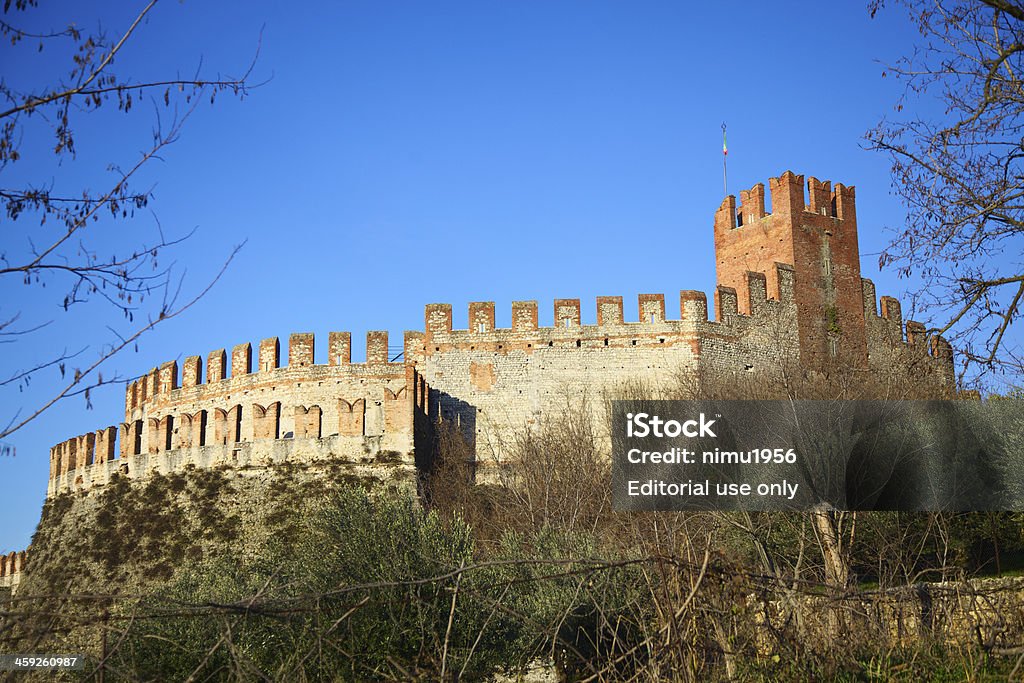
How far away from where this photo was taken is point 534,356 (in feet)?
93.6

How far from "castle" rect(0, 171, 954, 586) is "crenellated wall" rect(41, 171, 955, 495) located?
0.13ft

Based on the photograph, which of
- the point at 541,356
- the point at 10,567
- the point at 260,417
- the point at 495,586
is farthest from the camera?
the point at 10,567

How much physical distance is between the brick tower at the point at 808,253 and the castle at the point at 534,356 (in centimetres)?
4

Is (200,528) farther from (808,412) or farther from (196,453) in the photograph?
(808,412)

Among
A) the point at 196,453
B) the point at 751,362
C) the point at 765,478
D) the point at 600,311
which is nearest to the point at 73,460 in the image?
the point at 196,453

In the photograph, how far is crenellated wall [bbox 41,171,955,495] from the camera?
26953mm

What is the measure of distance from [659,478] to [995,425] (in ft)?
23.5

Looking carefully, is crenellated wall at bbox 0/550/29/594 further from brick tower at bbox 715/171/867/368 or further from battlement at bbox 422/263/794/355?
brick tower at bbox 715/171/867/368

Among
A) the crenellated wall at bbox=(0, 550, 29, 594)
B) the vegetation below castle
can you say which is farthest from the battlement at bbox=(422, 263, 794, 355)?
the crenellated wall at bbox=(0, 550, 29, 594)

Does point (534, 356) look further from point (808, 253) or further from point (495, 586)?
point (495, 586)

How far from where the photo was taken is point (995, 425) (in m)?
14.7

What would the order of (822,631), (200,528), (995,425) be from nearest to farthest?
(822,631) → (995,425) → (200,528)

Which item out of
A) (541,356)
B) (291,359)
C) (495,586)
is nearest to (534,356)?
(541,356)

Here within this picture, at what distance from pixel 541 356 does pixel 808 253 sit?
893 cm
